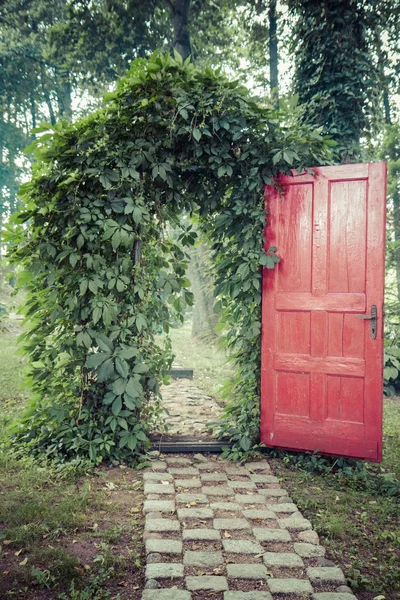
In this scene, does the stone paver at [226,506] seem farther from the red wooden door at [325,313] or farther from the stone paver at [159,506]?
the red wooden door at [325,313]

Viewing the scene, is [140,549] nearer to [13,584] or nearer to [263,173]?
[13,584]

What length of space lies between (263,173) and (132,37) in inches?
373

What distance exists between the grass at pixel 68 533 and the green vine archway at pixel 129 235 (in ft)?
1.22

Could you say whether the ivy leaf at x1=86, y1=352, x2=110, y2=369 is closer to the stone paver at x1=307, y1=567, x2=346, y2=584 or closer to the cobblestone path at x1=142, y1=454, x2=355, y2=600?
the cobblestone path at x1=142, y1=454, x2=355, y2=600

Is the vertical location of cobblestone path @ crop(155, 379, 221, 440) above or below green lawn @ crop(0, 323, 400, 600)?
below

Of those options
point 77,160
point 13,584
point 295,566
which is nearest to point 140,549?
point 13,584

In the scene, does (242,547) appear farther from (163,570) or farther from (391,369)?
(391,369)

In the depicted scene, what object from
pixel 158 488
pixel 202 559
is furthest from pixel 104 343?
pixel 202 559

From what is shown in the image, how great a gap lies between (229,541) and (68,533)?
93 cm

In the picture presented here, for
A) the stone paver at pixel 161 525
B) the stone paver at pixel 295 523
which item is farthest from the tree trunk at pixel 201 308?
the stone paver at pixel 161 525

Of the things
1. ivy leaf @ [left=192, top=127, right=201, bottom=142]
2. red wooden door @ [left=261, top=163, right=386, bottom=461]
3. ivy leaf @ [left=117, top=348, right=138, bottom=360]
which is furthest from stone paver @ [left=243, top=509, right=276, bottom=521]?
ivy leaf @ [left=192, top=127, right=201, bottom=142]

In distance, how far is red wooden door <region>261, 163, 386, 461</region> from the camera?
12.4 ft

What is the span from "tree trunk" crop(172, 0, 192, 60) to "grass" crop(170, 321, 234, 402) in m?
6.55

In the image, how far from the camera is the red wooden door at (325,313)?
12.4 feet
